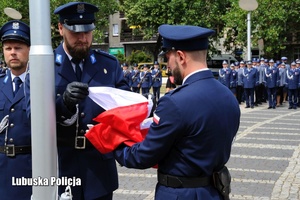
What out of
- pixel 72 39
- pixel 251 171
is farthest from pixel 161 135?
pixel 251 171

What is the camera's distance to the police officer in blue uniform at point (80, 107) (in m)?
3.03

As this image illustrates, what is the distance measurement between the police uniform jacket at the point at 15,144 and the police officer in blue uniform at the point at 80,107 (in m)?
0.39

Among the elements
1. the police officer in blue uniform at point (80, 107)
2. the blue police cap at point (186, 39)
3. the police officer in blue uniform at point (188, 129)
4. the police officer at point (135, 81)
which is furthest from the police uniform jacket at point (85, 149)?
the police officer at point (135, 81)

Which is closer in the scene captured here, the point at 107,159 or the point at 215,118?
the point at 215,118

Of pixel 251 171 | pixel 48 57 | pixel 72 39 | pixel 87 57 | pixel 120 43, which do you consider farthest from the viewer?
pixel 120 43

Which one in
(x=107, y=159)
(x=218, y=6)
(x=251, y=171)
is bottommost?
(x=251, y=171)

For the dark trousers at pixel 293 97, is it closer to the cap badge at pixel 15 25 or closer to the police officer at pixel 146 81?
the police officer at pixel 146 81

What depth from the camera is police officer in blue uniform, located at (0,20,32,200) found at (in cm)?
335

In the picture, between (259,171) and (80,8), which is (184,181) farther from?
(259,171)

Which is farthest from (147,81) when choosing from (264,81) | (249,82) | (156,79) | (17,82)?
(17,82)

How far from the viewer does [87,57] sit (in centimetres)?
324

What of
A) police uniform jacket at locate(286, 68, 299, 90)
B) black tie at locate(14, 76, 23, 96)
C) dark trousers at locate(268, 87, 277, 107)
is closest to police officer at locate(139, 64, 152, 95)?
dark trousers at locate(268, 87, 277, 107)

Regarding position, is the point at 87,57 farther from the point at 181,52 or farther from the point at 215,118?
the point at 215,118

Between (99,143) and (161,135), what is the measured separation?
1.49 feet
